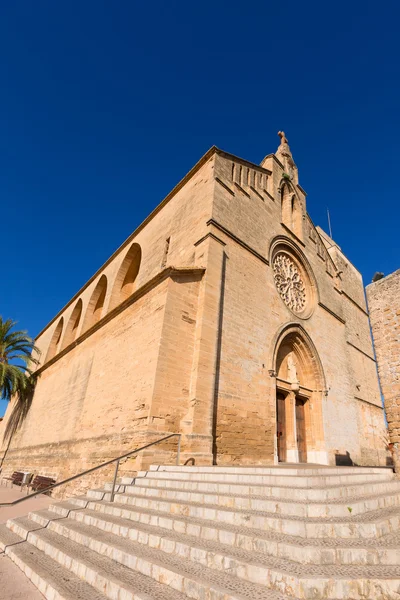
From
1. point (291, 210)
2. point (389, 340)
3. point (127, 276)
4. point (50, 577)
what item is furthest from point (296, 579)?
point (291, 210)

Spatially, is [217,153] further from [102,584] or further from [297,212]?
[102,584]

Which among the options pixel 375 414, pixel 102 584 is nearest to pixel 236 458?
pixel 102 584

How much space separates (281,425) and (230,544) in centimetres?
883

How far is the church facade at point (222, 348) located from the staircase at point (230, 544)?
2678 millimetres

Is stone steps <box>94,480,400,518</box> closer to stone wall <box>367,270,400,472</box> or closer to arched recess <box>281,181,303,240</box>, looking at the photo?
stone wall <box>367,270,400,472</box>

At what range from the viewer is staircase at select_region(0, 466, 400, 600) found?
7.02ft

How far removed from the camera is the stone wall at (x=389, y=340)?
5797mm

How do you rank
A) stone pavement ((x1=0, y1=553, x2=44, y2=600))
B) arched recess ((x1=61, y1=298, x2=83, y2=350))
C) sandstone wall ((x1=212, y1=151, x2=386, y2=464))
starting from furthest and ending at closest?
arched recess ((x1=61, y1=298, x2=83, y2=350))
sandstone wall ((x1=212, y1=151, x2=386, y2=464))
stone pavement ((x1=0, y1=553, x2=44, y2=600))

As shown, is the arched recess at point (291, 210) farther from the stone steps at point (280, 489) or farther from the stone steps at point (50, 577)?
the stone steps at point (50, 577)

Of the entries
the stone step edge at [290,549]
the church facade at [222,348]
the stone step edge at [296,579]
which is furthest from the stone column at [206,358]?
the stone step edge at [296,579]

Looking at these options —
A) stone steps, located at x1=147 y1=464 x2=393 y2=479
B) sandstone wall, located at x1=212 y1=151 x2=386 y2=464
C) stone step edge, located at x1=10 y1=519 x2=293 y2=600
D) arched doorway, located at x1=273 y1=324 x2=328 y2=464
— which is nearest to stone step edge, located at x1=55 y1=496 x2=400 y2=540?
stone step edge, located at x1=10 y1=519 x2=293 y2=600

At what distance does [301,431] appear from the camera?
11766mm

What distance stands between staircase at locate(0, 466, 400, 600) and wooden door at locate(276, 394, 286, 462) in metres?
6.29

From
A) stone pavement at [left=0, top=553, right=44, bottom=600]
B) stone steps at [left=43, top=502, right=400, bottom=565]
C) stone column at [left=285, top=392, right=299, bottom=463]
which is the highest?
stone column at [left=285, top=392, right=299, bottom=463]
